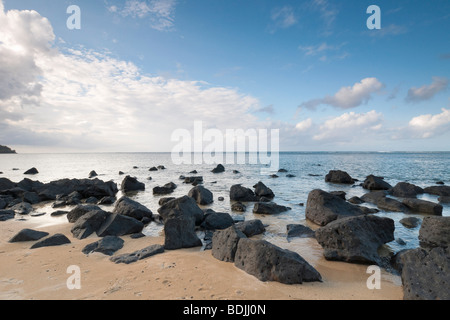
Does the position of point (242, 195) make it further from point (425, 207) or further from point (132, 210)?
point (425, 207)

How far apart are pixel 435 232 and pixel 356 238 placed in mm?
3410

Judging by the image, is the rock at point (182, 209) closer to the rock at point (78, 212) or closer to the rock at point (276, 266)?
the rock at point (276, 266)

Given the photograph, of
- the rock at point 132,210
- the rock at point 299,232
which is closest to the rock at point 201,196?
the rock at point 132,210

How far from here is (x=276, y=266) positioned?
18.7 feet

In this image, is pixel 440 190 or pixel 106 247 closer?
pixel 106 247

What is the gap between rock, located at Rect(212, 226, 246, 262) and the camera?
23.2ft

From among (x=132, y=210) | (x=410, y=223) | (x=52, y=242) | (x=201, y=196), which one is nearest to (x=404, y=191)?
(x=410, y=223)

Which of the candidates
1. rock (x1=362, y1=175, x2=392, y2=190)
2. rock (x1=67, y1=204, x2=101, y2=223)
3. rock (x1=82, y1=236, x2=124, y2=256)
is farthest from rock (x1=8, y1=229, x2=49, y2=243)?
→ rock (x1=362, y1=175, x2=392, y2=190)

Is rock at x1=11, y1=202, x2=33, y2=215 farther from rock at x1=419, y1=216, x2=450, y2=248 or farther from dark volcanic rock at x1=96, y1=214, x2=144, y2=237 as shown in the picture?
rock at x1=419, y1=216, x2=450, y2=248

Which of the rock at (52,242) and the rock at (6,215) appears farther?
the rock at (6,215)

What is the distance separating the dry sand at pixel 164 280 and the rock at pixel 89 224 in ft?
5.15

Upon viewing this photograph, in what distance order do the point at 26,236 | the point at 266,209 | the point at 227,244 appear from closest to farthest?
the point at 227,244
the point at 26,236
the point at 266,209

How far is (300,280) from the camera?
552 centimetres

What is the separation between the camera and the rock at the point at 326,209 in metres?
11.6
